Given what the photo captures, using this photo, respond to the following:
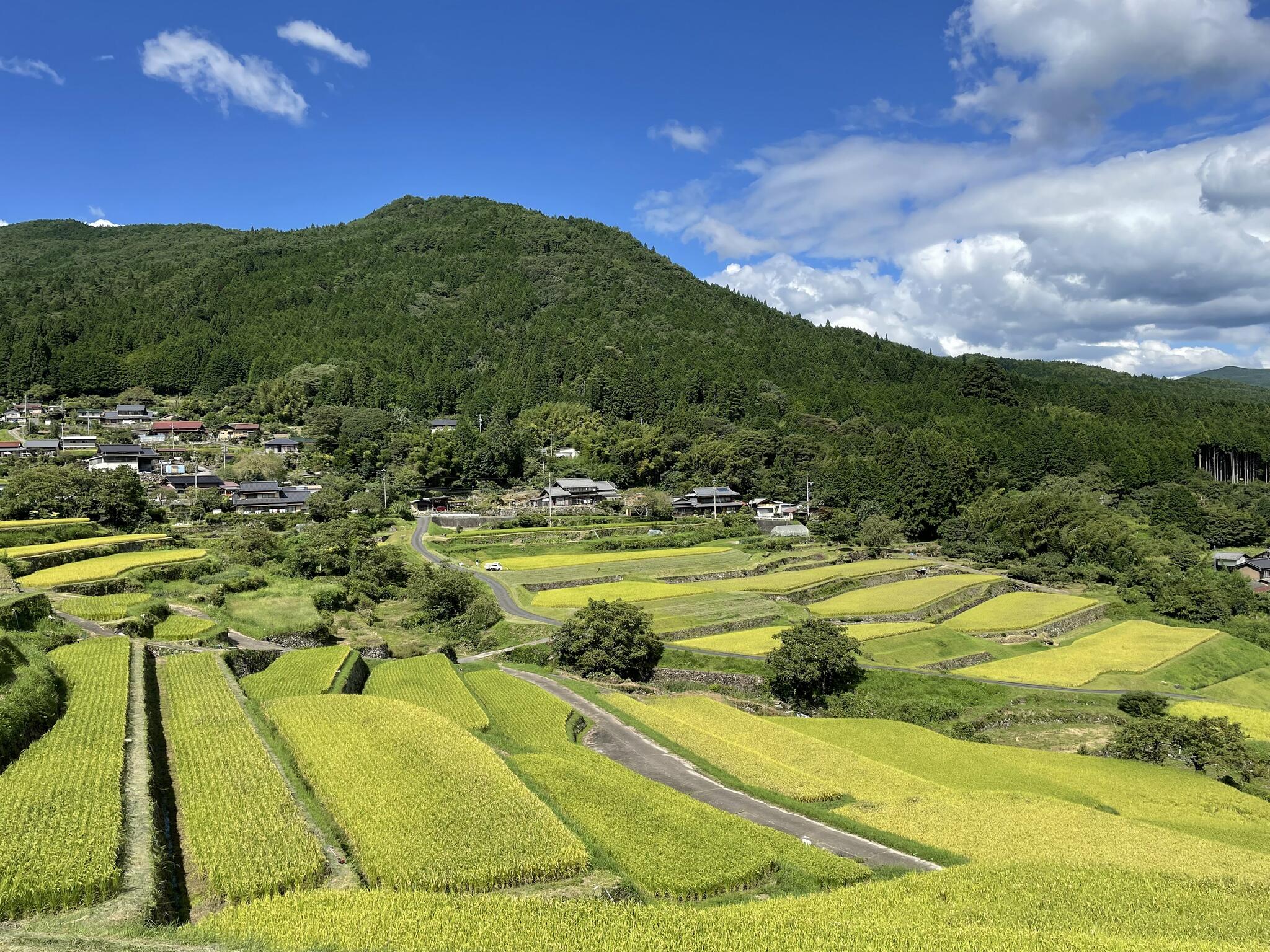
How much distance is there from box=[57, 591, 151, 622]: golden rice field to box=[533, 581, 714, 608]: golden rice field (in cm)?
2059

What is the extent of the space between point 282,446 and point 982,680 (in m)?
76.7

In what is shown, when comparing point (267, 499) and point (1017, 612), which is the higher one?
point (267, 499)

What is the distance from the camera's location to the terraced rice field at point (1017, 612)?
4331 centimetres

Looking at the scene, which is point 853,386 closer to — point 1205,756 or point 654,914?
point 1205,756

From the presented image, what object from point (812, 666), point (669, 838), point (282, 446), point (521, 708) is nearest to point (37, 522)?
point (521, 708)

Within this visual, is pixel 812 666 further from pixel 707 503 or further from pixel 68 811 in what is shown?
pixel 707 503

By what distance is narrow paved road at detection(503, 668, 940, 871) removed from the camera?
1648 centimetres

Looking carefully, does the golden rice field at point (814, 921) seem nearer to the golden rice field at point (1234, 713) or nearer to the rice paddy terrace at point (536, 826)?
the rice paddy terrace at point (536, 826)

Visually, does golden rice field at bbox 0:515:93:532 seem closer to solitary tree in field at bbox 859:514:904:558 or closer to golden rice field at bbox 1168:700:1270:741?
golden rice field at bbox 1168:700:1270:741

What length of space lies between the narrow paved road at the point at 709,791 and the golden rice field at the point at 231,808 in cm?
958

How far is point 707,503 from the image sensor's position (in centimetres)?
7950

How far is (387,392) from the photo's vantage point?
10100 cm

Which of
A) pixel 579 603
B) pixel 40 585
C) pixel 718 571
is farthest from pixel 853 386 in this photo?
pixel 40 585

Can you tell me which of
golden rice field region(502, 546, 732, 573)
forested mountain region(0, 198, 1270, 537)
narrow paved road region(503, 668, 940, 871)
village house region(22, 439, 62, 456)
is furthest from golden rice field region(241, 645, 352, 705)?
village house region(22, 439, 62, 456)
